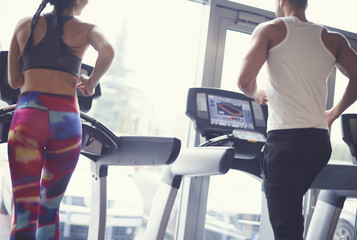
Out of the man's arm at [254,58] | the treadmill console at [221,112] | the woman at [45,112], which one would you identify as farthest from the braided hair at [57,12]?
the treadmill console at [221,112]

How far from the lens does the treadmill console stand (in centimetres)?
262

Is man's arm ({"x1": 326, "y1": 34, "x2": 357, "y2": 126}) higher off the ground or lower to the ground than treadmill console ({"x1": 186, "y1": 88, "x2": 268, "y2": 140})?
higher

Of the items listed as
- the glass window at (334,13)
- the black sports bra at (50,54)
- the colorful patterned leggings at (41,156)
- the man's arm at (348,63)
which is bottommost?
the colorful patterned leggings at (41,156)

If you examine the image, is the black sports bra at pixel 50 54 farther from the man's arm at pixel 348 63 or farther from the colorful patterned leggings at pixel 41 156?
the man's arm at pixel 348 63

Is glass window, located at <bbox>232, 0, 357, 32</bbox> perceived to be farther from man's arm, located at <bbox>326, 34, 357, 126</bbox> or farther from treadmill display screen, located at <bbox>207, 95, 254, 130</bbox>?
man's arm, located at <bbox>326, 34, 357, 126</bbox>

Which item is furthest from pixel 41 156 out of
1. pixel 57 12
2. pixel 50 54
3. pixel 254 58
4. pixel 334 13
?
pixel 334 13

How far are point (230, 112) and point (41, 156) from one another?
1426 millimetres

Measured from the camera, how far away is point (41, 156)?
1628 mm

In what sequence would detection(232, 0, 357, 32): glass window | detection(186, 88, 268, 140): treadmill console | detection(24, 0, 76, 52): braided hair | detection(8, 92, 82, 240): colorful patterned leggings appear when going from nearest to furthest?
detection(8, 92, 82, 240): colorful patterned leggings
detection(24, 0, 76, 52): braided hair
detection(186, 88, 268, 140): treadmill console
detection(232, 0, 357, 32): glass window

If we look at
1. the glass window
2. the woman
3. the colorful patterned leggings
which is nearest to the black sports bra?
the woman

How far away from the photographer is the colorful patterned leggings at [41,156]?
159 centimetres

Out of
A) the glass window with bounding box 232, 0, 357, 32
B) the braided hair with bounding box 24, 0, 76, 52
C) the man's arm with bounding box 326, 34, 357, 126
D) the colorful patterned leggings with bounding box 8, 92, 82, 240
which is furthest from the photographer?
the glass window with bounding box 232, 0, 357, 32

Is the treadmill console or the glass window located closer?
the treadmill console

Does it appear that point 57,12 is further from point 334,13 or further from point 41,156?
point 334,13
